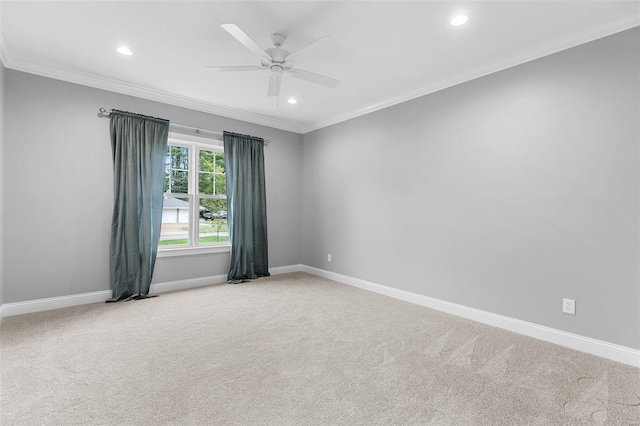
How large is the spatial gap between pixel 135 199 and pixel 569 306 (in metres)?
4.68

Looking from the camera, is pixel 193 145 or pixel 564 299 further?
pixel 193 145

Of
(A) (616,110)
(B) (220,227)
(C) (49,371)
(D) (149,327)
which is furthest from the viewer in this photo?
(B) (220,227)

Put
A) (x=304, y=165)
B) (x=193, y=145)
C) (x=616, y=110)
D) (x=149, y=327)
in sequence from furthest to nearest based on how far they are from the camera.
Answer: (x=304, y=165), (x=193, y=145), (x=149, y=327), (x=616, y=110)

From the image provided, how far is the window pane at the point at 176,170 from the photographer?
4375 millimetres

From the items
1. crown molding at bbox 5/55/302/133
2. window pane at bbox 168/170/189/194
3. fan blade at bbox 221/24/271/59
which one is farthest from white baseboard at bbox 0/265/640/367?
fan blade at bbox 221/24/271/59

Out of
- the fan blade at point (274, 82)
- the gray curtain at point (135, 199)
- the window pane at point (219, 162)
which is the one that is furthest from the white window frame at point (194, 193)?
the fan blade at point (274, 82)

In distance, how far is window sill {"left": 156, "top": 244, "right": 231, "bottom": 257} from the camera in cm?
422

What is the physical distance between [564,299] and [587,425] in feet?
4.17

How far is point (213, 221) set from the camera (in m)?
4.82

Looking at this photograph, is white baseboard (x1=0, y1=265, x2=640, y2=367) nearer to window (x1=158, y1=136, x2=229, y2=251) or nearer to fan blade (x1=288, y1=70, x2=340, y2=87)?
window (x1=158, y1=136, x2=229, y2=251)

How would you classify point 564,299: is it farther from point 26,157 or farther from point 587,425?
point 26,157

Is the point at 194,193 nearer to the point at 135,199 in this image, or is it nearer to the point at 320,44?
the point at 135,199

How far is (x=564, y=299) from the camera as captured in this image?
267 centimetres

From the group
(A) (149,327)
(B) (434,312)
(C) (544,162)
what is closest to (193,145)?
(A) (149,327)
